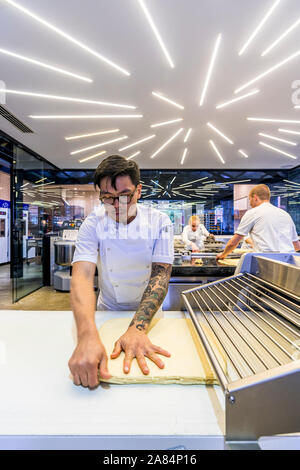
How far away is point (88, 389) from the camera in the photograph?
0.66m

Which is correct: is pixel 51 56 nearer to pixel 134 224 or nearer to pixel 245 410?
pixel 134 224

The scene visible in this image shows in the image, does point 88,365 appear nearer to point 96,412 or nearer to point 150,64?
point 96,412

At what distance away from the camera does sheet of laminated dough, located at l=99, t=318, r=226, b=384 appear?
672 millimetres

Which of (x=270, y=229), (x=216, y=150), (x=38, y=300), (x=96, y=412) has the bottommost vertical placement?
(x=38, y=300)

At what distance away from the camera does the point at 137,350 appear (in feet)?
2.56

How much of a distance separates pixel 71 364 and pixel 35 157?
6436 mm

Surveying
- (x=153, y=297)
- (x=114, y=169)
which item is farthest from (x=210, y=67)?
(x=153, y=297)

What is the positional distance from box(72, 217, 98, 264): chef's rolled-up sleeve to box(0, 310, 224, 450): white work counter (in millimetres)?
562

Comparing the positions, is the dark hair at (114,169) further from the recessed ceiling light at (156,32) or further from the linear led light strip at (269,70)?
the linear led light strip at (269,70)

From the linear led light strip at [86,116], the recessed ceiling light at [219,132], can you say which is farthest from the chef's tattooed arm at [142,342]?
the recessed ceiling light at [219,132]

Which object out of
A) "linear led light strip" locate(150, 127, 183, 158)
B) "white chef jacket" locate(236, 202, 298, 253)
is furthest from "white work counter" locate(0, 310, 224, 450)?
"linear led light strip" locate(150, 127, 183, 158)

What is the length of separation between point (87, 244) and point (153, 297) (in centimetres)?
44

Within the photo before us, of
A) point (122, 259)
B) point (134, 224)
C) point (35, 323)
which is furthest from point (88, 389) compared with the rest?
point (134, 224)

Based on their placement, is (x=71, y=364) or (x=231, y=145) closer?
(x=71, y=364)
